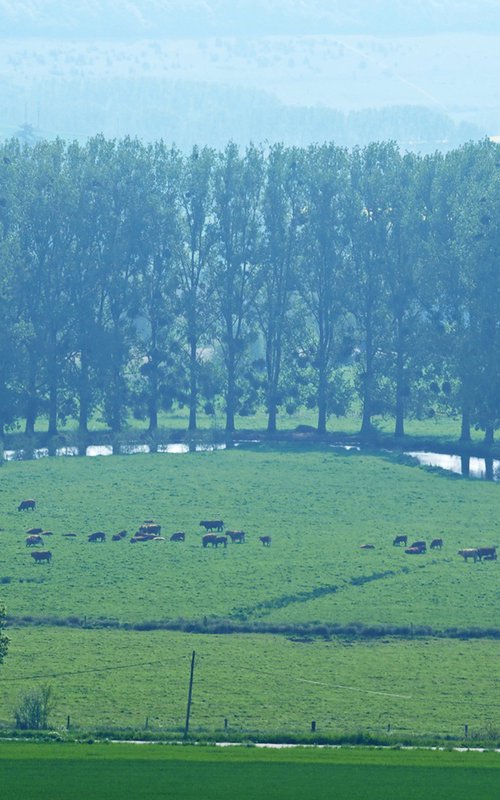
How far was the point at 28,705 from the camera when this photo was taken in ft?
179

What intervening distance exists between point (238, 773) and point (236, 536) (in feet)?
126

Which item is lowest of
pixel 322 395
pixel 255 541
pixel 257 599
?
pixel 322 395

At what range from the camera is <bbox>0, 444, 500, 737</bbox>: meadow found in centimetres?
5838

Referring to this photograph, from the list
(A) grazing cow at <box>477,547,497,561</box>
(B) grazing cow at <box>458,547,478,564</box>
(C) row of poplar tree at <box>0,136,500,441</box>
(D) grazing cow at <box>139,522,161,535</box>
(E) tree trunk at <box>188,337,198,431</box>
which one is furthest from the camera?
(E) tree trunk at <box>188,337,198,431</box>

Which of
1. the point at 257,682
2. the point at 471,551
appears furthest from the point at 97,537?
the point at 257,682

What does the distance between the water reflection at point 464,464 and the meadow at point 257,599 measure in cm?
481

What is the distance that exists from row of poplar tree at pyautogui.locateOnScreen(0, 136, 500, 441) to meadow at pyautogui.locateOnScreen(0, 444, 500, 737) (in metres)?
17.3

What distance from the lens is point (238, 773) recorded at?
47.8 m

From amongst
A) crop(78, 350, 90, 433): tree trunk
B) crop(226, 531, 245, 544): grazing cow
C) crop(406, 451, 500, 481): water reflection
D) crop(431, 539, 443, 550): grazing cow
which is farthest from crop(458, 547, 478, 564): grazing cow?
crop(78, 350, 90, 433): tree trunk

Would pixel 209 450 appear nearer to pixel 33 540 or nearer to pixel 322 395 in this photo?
pixel 322 395

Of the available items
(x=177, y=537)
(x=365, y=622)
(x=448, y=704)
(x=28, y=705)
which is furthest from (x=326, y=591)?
(x=28, y=705)

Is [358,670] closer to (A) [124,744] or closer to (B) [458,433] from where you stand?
(A) [124,744]

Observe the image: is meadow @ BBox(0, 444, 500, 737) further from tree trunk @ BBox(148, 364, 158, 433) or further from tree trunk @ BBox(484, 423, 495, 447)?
tree trunk @ BBox(148, 364, 158, 433)

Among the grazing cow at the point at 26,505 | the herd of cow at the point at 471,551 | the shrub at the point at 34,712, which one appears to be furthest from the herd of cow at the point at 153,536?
the shrub at the point at 34,712
